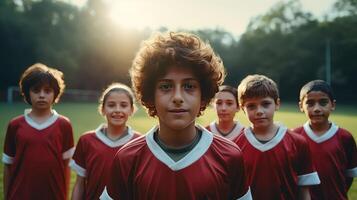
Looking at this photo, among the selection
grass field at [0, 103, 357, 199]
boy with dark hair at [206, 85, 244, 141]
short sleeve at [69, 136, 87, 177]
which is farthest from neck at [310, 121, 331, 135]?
grass field at [0, 103, 357, 199]

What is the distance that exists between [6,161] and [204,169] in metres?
2.59

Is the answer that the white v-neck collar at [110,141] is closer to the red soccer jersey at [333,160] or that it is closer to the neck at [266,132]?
the neck at [266,132]

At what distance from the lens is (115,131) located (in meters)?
3.79

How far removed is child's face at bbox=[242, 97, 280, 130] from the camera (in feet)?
11.0

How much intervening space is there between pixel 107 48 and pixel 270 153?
144ft

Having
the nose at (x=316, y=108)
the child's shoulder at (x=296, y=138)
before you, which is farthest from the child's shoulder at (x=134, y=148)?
the nose at (x=316, y=108)

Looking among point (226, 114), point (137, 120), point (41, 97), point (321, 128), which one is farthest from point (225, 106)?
point (137, 120)

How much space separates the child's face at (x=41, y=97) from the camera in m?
4.06

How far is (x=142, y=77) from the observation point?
7.74 feet

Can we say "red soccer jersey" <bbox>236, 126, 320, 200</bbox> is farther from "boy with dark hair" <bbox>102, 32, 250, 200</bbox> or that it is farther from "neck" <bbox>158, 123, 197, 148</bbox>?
"neck" <bbox>158, 123, 197, 148</bbox>

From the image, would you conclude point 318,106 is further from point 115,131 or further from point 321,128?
point 115,131

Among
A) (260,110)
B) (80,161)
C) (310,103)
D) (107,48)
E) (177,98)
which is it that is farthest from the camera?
(107,48)

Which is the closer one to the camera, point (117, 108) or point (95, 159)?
point (95, 159)

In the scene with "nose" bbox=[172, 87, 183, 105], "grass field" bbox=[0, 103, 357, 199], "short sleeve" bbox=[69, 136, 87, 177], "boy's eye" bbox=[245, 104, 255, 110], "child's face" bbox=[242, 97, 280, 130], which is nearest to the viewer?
"nose" bbox=[172, 87, 183, 105]
